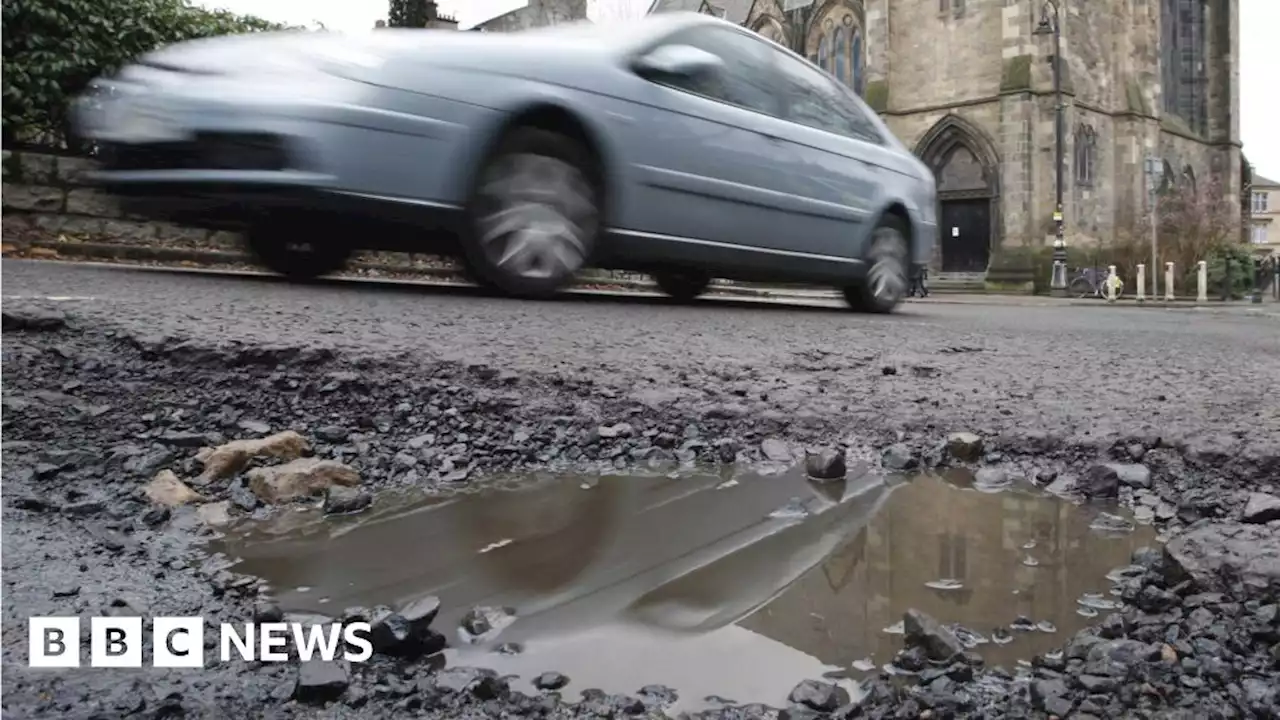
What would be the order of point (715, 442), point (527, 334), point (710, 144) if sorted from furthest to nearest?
point (710, 144), point (527, 334), point (715, 442)

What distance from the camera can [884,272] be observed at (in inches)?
257

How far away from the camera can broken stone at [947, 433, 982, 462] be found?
2441 mm

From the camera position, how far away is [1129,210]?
25281 millimetres

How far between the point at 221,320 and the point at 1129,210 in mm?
26832

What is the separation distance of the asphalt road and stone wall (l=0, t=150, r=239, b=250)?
27cm

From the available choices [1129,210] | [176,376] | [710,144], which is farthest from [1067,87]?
[176,376]

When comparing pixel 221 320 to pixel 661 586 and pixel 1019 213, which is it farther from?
pixel 1019 213

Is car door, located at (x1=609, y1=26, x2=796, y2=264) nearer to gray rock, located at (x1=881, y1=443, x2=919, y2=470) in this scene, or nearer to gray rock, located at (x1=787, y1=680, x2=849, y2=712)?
gray rock, located at (x1=881, y1=443, x2=919, y2=470)

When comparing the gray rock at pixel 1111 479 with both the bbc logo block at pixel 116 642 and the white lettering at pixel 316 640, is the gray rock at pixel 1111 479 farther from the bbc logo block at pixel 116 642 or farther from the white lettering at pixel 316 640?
the bbc logo block at pixel 116 642

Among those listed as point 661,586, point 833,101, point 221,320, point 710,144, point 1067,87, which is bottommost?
point 661,586

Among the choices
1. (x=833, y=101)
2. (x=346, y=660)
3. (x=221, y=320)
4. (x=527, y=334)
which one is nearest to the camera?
(x=346, y=660)

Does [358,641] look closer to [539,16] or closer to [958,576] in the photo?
[958,576]

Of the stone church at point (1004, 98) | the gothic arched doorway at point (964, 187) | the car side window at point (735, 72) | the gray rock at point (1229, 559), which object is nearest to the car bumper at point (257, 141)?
the car side window at point (735, 72)

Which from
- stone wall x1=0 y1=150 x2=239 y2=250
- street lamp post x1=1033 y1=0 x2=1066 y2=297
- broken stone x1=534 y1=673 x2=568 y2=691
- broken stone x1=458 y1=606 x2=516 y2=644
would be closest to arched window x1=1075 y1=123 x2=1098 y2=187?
street lamp post x1=1033 y1=0 x2=1066 y2=297
